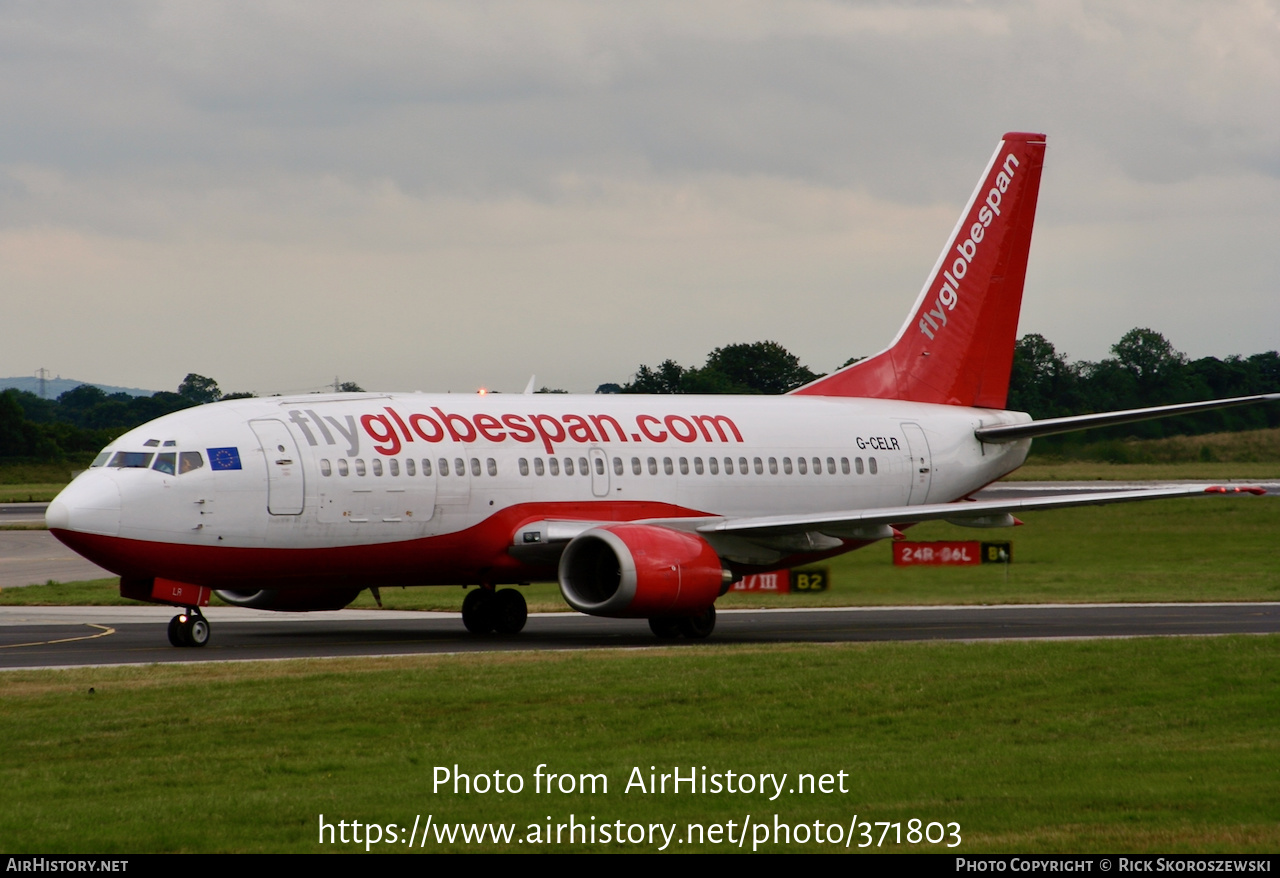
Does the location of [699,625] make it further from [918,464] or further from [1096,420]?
[1096,420]

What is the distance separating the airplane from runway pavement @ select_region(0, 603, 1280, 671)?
0.93 m

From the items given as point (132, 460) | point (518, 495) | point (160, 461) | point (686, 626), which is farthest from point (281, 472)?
point (686, 626)

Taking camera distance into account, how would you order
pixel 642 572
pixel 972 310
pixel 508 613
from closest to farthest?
pixel 642 572
pixel 508 613
pixel 972 310

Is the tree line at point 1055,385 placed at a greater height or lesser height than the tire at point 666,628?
greater

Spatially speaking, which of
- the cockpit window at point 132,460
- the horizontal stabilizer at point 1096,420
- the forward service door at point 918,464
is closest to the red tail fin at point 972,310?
the horizontal stabilizer at point 1096,420

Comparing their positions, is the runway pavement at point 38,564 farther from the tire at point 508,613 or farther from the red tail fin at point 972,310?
the red tail fin at point 972,310

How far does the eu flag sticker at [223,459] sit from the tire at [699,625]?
7639mm

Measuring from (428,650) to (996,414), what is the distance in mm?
15904

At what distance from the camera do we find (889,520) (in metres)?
28.3

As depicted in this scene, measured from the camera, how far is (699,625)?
92.7ft

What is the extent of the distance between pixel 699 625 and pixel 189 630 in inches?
324

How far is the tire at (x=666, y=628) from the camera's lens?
27966mm

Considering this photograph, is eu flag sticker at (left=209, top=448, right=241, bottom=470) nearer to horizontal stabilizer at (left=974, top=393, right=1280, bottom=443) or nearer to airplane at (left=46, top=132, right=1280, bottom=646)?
airplane at (left=46, top=132, right=1280, bottom=646)

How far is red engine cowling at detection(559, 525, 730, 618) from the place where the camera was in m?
26.0
